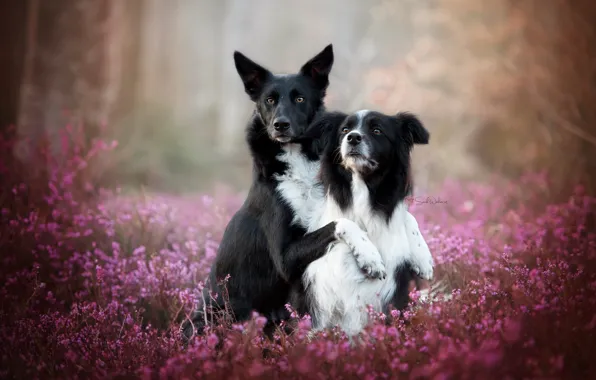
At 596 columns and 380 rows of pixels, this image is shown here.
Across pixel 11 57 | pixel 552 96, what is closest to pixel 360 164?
pixel 11 57

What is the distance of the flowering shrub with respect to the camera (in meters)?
3.15

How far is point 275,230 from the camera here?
14.5 ft

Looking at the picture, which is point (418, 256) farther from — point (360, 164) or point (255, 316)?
point (255, 316)

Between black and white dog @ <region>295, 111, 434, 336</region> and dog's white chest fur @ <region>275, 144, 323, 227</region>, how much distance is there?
16 cm

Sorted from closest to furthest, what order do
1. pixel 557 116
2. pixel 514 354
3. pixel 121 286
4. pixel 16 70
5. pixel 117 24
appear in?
pixel 514 354 → pixel 121 286 → pixel 16 70 → pixel 557 116 → pixel 117 24

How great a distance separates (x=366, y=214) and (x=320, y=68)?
4.90ft

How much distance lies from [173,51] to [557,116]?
80.2ft

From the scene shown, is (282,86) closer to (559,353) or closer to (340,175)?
(340,175)

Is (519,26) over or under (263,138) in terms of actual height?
over

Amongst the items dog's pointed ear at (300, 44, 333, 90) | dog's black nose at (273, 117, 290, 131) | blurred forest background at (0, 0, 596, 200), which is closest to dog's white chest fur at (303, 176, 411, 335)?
dog's black nose at (273, 117, 290, 131)

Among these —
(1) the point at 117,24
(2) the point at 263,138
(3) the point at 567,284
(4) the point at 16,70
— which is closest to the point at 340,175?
(2) the point at 263,138

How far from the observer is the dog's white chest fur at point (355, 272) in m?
4.12

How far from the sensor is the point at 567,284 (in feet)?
13.3

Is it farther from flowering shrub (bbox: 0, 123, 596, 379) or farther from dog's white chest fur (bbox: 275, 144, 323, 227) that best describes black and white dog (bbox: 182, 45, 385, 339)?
flowering shrub (bbox: 0, 123, 596, 379)
